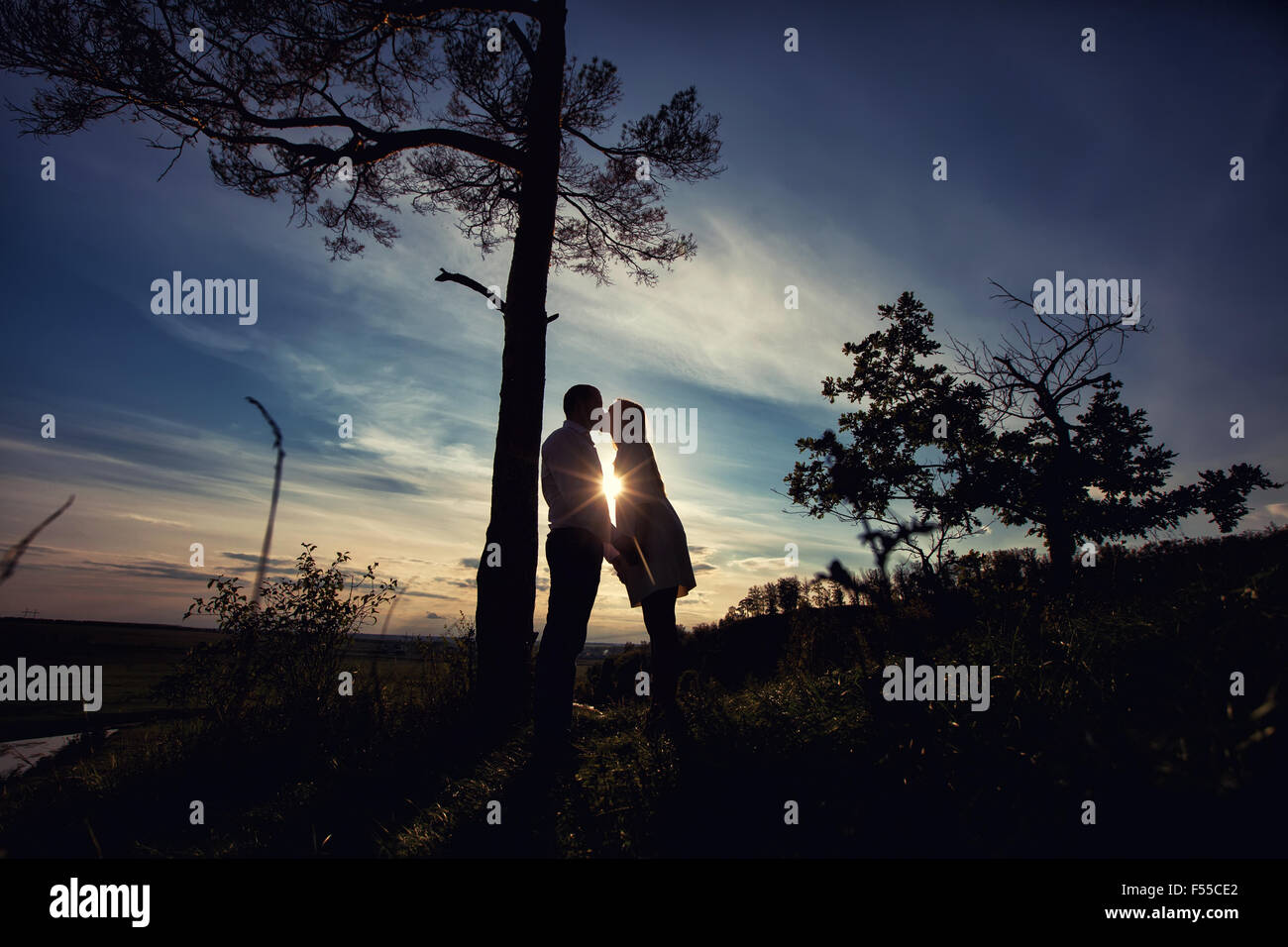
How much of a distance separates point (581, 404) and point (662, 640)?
1810 millimetres

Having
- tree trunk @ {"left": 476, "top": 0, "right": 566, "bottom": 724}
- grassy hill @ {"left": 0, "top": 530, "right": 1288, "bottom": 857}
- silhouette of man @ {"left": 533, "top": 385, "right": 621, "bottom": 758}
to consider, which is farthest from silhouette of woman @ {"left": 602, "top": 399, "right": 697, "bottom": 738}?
tree trunk @ {"left": 476, "top": 0, "right": 566, "bottom": 724}

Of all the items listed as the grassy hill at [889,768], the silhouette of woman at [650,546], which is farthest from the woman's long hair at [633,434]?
the grassy hill at [889,768]

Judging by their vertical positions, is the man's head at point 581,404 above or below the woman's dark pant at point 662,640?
above

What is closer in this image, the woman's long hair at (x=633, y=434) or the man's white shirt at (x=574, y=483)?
the man's white shirt at (x=574, y=483)

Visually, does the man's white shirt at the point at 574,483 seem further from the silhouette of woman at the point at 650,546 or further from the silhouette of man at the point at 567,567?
the silhouette of woman at the point at 650,546

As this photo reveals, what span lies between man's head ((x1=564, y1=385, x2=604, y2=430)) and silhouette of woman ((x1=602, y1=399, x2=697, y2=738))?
136 mm

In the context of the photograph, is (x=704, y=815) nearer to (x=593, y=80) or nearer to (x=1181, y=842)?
(x=1181, y=842)

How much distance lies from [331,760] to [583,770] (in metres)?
1.95

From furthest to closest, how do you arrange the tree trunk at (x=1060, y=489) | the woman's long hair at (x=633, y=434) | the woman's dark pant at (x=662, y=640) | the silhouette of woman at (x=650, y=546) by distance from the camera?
the tree trunk at (x=1060, y=489)
the woman's long hair at (x=633, y=434)
the silhouette of woman at (x=650, y=546)
the woman's dark pant at (x=662, y=640)

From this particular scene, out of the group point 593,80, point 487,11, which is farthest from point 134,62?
point 593,80

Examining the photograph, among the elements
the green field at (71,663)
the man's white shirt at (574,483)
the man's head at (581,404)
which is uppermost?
the man's head at (581,404)

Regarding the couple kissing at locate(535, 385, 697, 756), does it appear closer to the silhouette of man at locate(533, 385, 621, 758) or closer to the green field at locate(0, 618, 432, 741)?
the silhouette of man at locate(533, 385, 621, 758)

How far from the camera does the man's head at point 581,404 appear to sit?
161 inches
